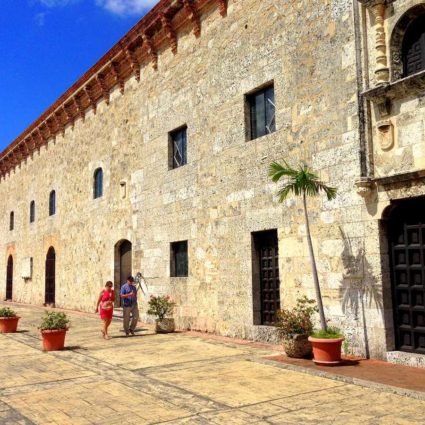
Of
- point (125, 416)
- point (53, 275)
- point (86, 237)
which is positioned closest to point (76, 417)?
point (125, 416)

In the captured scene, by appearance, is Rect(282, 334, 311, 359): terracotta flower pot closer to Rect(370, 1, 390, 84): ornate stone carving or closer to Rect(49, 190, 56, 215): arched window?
Rect(370, 1, 390, 84): ornate stone carving

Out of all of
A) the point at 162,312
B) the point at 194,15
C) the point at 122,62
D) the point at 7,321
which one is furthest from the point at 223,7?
the point at 7,321

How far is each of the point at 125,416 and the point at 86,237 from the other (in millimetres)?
13273

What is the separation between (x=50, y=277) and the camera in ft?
69.5

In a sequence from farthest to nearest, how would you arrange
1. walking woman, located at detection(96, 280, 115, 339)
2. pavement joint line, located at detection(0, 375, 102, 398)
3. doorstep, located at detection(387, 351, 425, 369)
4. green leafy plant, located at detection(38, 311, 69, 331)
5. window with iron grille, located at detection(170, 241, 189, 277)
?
window with iron grille, located at detection(170, 241, 189, 277)
walking woman, located at detection(96, 280, 115, 339)
green leafy plant, located at detection(38, 311, 69, 331)
doorstep, located at detection(387, 351, 425, 369)
pavement joint line, located at detection(0, 375, 102, 398)

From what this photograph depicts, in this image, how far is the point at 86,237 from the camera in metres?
17.5

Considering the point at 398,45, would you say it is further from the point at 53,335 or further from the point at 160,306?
the point at 53,335

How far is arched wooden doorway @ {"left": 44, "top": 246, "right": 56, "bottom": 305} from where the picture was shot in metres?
20.8

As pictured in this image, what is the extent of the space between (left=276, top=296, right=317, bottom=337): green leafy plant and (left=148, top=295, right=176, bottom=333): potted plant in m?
4.13

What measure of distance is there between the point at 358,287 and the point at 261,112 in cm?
431

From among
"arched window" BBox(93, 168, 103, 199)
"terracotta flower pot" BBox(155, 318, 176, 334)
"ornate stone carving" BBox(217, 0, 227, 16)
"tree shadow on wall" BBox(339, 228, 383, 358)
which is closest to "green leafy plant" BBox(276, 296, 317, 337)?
"tree shadow on wall" BBox(339, 228, 383, 358)

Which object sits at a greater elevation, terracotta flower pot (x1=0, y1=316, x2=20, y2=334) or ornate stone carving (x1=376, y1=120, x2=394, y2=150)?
ornate stone carving (x1=376, y1=120, x2=394, y2=150)

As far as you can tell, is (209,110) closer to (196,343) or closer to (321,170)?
(321,170)

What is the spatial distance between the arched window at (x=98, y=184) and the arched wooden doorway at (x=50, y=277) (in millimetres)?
4920
